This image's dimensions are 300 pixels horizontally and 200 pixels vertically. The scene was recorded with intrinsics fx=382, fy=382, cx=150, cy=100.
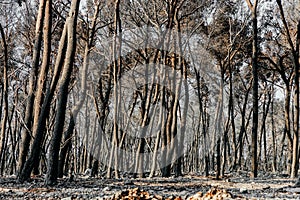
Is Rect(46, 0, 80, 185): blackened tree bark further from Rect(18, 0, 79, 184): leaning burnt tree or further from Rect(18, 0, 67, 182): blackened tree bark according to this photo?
Rect(18, 0, 67, 182): blackened tree bark

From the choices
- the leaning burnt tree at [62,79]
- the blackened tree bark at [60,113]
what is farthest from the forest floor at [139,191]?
the leaning burnt tree at [62,79]

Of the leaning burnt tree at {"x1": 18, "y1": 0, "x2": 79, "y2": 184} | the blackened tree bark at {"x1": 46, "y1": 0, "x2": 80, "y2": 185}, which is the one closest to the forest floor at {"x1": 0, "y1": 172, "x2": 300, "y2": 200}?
the blackened tree bark at {"x1": 46, "y1": 0, "x2": 80, "y2": 185}

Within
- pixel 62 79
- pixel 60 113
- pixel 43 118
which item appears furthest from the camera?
pixel 43 118

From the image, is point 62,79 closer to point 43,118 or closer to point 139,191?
point 43,118

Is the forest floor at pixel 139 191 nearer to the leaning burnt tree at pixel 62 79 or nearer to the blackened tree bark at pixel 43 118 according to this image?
the blackened tree bark at pixel 43 118

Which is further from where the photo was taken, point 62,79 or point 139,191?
point 62,79

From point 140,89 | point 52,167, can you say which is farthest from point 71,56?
point 140,89

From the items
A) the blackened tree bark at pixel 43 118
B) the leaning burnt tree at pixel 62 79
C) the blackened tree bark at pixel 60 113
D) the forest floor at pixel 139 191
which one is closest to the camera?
the forest floor at pixel 139 191

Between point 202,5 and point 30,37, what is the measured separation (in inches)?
372

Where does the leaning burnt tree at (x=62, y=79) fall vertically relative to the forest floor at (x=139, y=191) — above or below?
above

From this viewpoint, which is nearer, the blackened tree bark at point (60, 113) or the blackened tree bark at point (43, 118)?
the blackened tree bark at point (60, 113)

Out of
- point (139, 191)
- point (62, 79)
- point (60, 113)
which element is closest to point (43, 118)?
point (60, 113)

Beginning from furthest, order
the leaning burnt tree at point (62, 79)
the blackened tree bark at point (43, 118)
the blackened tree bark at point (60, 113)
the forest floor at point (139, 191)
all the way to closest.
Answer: the blackened tree bark at point (43, 118) → the leaning burnt tree at point (62, 79) → the blackened tree bark at point (60, 113) → the forest floor at point (139, 191)

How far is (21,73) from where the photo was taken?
26.6m
